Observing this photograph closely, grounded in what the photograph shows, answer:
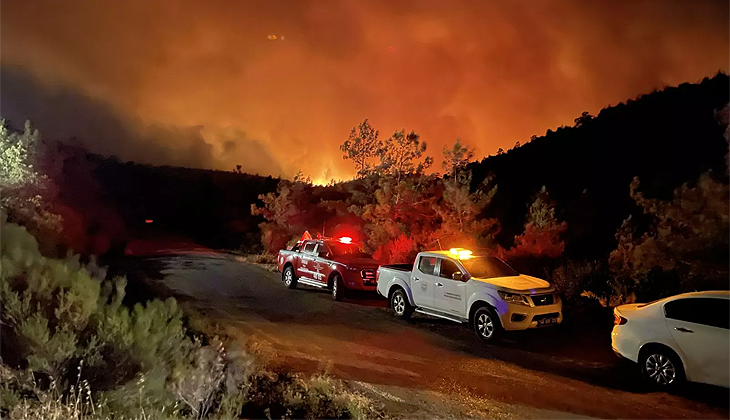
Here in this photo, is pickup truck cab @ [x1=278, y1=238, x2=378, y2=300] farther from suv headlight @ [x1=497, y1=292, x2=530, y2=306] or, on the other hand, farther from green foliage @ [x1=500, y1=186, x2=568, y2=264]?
suv headlight @ [x1=497, y1=292, x2=530, y2=306]

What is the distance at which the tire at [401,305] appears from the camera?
12781mm

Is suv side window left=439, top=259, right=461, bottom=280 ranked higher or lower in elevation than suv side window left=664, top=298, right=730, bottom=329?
higher

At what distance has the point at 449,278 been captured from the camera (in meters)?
11.6

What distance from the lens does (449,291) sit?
11.6 metres

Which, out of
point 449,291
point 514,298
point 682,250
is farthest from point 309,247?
point 682,250

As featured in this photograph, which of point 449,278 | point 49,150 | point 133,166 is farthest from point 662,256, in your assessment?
point 133,166

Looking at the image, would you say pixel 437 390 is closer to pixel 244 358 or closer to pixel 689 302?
pixel 244 358

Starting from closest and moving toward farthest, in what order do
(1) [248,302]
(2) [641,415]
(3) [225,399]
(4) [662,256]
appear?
1. (3) [225,399]
2. (2) [641,415]
3. (4) [662,256]
4. (1) [248,302]

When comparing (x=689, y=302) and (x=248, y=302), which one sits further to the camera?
(x=248, y=302)

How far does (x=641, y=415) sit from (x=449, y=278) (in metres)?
5.35

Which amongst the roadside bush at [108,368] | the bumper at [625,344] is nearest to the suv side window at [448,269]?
the bumper at [625,344]

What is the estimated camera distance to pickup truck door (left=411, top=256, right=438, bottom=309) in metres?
12.1

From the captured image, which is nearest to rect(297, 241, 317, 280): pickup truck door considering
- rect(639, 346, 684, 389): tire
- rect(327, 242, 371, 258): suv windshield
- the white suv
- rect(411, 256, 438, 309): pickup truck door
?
rect(327, 242, 371, 258): suv windshield

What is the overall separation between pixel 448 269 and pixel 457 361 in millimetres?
3096
